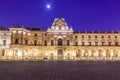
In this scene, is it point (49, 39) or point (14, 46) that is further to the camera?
point (49, 39)

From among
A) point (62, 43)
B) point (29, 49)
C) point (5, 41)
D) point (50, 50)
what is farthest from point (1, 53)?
point (62, 43)

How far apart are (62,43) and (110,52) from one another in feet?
59.1

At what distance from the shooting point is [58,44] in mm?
75188

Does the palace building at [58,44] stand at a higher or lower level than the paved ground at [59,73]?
higher

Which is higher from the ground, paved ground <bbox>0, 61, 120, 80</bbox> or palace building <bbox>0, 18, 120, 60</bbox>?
palace building <bbox>0, 18, 120, 60</bbox>

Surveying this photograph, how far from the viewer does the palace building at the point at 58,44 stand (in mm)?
71625

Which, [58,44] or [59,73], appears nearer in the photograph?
[59,73]

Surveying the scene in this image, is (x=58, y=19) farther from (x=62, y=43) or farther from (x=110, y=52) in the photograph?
(x=110, y=52)

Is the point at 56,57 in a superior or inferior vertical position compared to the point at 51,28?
inferior

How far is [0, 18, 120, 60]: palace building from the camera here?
7162 cm

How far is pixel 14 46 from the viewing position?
230ft

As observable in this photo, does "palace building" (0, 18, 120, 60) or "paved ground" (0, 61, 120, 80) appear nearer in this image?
"paved ground" (0, 61, 120, 80)

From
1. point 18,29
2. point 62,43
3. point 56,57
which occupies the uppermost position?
point 18,29

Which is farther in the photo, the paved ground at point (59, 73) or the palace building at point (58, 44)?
the palace building at point (58, 44)
